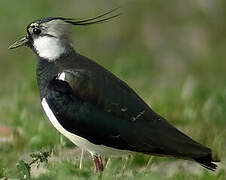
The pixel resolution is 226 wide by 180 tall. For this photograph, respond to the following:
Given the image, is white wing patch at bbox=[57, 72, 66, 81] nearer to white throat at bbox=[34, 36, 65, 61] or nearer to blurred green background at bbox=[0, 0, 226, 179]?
white throat at bbox=[34, 36, 65, 61]

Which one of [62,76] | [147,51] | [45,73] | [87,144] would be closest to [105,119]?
[87,144]

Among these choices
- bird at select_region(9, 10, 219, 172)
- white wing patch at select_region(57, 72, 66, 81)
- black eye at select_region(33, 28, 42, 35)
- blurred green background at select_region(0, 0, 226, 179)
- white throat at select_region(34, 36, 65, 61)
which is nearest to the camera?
bird at select_region(9, 10, 219, 172)

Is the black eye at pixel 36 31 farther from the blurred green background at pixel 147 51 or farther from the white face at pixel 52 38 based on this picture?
the blurred green background at pixel 147 51

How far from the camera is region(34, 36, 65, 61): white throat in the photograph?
6.65m

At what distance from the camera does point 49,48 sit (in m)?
6.70

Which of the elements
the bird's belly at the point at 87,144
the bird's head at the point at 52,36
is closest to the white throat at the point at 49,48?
the bird's head at the point at 52,36

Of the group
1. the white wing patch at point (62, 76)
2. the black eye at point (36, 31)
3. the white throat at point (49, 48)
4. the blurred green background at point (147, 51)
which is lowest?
the blurred green background at point (147, 51)

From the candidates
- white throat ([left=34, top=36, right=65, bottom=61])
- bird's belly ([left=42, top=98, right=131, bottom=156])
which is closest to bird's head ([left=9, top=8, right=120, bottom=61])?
white throat ([left=34, top=36, right=65, bottom=61])

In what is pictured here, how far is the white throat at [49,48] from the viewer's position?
6648 mm

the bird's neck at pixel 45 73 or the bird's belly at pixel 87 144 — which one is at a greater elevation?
the bird's neck at pixel 45 73

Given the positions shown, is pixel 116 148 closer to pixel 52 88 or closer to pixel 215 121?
pixel 52 88

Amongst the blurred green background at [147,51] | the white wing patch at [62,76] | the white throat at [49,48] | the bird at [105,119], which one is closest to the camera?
the bird at [105,119]

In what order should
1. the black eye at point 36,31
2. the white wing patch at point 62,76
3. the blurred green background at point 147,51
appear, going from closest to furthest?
the white wing patch at point 62,76
the black eye at point 36,31
the blurred green background at point 147,51

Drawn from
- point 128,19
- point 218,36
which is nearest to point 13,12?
point 128,19
